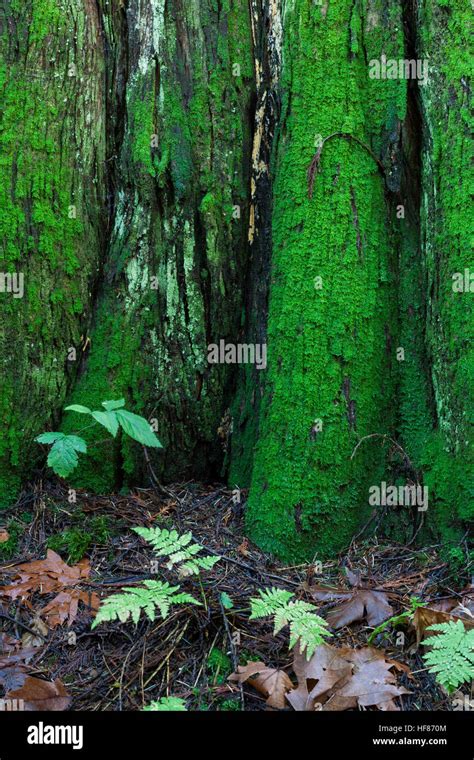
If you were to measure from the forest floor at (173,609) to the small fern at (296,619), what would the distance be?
0.15 metres

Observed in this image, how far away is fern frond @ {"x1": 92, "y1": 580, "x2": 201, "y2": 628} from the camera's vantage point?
100 inches

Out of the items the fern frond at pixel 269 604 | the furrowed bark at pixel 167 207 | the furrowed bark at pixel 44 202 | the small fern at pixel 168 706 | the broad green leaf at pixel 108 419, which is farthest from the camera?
the furrowed bark at pixel 167 207

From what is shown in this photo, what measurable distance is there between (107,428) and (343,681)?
150cm

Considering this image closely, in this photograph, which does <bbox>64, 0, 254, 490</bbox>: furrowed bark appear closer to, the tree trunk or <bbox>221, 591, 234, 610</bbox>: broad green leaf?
the tree trunk

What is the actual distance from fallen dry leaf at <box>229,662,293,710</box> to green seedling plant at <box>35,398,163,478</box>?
1035mm

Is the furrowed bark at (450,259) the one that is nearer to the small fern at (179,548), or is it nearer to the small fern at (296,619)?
the small fern at (296,619)

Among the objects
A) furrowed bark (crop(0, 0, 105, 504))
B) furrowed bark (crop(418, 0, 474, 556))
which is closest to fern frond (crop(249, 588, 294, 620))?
furrowed bark (crop(418, 0, 474, 556))

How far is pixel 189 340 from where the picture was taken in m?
4.03

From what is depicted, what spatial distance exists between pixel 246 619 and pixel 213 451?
55.4 inches

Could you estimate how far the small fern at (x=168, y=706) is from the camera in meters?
2.42

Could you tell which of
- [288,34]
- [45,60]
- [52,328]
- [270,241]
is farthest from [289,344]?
[45,60]

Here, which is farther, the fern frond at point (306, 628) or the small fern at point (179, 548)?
the small fern at point (179, 548)

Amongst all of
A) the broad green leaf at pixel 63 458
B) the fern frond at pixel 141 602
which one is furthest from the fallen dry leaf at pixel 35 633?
the broad green leaf at pixel 63 458

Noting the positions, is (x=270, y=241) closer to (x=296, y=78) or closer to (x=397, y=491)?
(x=296, y=78)
